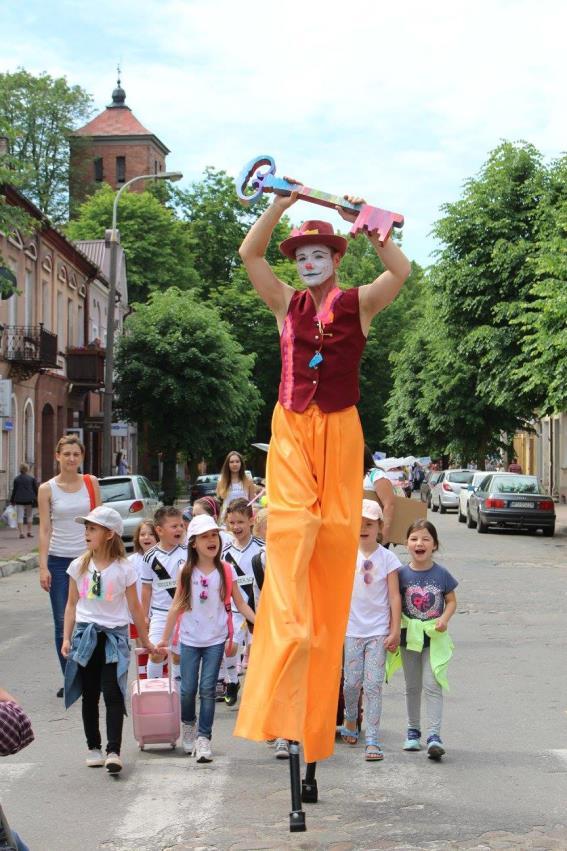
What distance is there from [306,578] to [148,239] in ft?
179

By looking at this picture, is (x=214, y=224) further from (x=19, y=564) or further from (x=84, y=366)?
(x=19, y=564)

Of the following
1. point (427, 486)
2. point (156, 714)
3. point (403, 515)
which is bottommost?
point (156, 714)

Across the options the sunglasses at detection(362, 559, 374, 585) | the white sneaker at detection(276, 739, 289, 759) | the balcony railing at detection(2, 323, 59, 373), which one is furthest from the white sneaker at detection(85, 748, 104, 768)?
the balcony railing at detection(2, 323, 59, 373)

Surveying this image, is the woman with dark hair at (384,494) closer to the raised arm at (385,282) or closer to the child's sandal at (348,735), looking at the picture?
the child's sandal at (348,735)

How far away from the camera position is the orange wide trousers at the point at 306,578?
5.16 meters

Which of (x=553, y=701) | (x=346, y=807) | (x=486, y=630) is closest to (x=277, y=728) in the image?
(x=346, y=807)

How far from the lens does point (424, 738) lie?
23.5 ft

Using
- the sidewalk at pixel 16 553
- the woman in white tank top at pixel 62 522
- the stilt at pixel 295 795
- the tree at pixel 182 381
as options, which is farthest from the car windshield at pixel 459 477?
the stilt at pixel 295 795

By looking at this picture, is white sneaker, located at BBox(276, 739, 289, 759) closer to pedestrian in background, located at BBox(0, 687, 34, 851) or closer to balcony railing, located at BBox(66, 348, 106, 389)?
pedestrian in background, located at BBox(0, 687, 34, 851)

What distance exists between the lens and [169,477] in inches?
1709

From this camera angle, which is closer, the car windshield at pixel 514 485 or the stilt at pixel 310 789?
the stilt at pixel 310 789

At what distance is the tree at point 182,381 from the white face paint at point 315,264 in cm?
3631

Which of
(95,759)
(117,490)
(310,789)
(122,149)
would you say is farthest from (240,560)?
(122,149)

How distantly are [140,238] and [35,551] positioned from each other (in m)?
38.1
